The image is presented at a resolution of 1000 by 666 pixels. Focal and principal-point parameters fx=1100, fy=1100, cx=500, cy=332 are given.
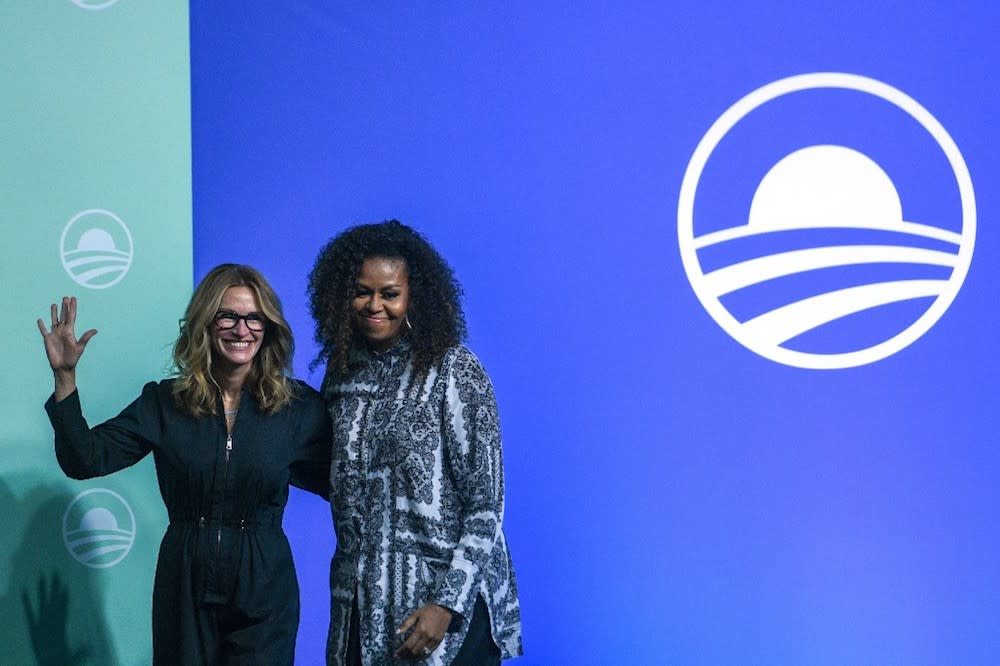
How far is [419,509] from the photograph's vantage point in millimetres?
2250

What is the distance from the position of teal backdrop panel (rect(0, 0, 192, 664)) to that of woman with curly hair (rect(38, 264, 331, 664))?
65 centimetres

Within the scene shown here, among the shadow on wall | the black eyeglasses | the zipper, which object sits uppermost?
the black eyeglasses

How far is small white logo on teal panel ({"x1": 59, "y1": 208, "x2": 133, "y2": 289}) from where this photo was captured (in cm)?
319

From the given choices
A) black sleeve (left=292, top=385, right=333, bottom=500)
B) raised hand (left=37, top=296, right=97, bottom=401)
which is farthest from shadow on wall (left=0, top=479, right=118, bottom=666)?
black sleeve (left=292, top=385, right=333, bottom=500)

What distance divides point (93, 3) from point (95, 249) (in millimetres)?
726

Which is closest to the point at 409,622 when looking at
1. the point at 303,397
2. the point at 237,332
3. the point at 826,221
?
the point at 303,397

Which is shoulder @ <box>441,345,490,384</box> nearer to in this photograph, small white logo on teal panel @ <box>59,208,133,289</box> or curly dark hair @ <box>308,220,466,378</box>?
curly dark hair @ <box>308,220,466,378</box>

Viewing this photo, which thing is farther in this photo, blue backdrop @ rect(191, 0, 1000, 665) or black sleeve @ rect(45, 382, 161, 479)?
blue backdrop @ rect(191, 0, 1000, 665)

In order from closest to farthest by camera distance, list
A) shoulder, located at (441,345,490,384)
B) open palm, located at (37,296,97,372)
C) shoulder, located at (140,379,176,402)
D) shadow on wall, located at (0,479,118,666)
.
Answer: shoulder, located at (441,345,490,384), open palm, located at (37,296,97,372), shoulder, located at (140,379,176,402), shadow on wall, located at (0,479,118,666)

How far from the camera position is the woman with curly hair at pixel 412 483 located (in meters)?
2.23

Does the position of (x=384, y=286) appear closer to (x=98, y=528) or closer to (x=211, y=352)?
(x=211, y=352)

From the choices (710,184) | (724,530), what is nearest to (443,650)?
(724,530)

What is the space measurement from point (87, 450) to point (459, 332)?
33.8 inches

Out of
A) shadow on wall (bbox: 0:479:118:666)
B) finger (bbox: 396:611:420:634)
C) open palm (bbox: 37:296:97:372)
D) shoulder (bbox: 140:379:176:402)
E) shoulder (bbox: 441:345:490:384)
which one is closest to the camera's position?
finger (bbox: 396:611:420:634)
